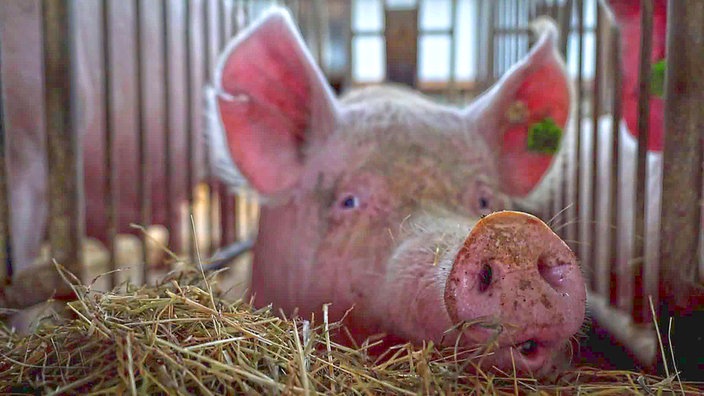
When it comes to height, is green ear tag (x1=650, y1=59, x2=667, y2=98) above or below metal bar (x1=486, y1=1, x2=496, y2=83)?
below

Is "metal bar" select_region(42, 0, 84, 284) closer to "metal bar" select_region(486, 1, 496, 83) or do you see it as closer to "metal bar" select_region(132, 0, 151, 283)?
"metal bar" select_region(132, 0, 151, 283)

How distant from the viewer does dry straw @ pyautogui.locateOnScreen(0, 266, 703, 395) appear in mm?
1178

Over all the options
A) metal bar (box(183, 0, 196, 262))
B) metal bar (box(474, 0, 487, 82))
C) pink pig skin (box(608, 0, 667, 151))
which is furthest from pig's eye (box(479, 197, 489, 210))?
metal bar (box(474, 0, 487, 82))

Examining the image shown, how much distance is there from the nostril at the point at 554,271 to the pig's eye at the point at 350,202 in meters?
0.81

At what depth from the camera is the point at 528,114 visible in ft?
8.57

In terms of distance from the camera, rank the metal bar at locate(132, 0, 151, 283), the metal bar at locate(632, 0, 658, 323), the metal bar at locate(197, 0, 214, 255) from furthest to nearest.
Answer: the metal bar at locate(197, 0, 214, 255), the metal bar at locate(132, 0, 151, 283), the metal bar at locate(632, 0, 658, 323)

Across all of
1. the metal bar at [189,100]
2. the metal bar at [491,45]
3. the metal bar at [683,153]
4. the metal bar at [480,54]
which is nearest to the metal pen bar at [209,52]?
the metal bar at [189,100]

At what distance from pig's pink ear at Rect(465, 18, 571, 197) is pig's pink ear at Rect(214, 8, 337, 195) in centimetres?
60

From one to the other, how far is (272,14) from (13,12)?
133 cm

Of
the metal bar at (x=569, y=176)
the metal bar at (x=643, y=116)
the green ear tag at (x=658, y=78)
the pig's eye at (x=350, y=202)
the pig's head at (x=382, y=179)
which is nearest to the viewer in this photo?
the pig's head at (x=382, y=179)

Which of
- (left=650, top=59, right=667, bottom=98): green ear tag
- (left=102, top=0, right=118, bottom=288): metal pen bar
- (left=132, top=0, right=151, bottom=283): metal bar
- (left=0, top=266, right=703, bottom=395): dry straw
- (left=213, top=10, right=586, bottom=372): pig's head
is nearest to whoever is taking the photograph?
(left=0, top=266, right=703, bottom=395): dry straw

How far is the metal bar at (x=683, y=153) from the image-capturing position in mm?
1604

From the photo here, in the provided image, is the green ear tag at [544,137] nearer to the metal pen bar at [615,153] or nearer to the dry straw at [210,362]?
the metal pen bar at [615,153]

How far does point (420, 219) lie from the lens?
6.19ft
